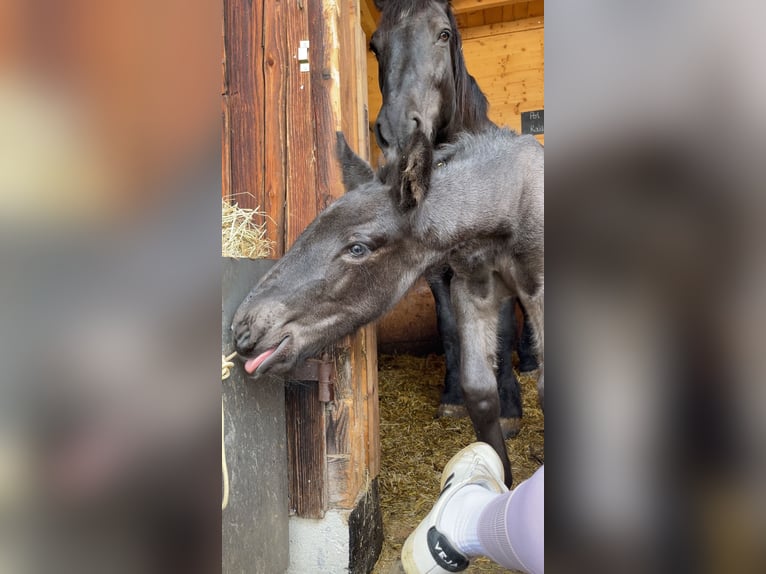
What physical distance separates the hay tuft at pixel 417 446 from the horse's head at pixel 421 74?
1.86 metres

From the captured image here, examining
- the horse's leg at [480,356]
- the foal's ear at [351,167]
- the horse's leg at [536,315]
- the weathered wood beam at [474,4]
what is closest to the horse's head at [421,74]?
the foal's ear at [351,167]

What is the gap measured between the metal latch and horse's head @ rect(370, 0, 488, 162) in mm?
725

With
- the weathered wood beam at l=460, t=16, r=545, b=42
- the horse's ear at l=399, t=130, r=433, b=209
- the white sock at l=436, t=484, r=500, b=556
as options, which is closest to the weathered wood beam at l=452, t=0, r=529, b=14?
the weathered wood beam at l=460, t=16, r=545, b=42

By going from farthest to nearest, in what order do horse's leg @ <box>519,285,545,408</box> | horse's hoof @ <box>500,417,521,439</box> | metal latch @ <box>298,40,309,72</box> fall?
horse's hoof @ <box>500,417,521,439</box> < horse's leg @ <box>519,285,545,408</box> < metal latch @ <box>298,40,309,72</box>

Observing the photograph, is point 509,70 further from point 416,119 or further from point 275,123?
point 275,123

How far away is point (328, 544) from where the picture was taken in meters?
1.91

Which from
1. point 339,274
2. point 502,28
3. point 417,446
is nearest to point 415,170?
point 339,274

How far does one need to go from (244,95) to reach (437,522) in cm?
185

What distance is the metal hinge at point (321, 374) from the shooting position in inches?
76.1

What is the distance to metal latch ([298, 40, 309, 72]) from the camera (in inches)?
80.3

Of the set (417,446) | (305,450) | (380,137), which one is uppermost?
(380,137)

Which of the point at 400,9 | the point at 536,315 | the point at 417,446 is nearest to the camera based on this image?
the point at 536,315

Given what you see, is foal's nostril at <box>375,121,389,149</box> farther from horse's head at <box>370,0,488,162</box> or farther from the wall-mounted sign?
the wall-mounted sign
